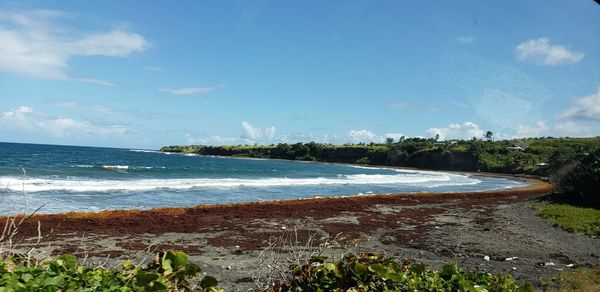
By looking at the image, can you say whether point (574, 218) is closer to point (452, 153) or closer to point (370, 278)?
point (370, 278)

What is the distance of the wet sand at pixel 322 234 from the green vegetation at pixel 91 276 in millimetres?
5146

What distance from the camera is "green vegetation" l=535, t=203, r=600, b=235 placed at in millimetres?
15791

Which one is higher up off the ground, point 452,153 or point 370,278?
point 452,153

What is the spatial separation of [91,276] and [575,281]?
8.50 meters

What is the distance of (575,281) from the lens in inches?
322

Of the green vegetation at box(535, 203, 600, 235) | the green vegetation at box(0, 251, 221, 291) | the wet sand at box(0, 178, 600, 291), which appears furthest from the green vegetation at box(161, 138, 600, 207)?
the green vegetation at box(0, 251, 221, 291)

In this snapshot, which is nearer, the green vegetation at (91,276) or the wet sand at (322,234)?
the green vegetation at (91,276)

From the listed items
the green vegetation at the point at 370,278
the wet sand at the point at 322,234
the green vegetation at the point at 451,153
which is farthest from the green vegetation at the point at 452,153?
the green vegetation at the point at 370,278

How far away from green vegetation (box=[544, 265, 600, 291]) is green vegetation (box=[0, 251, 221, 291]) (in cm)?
733

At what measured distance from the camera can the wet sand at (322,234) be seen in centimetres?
1108

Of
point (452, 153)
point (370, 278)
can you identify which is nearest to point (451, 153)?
point (452, 153)

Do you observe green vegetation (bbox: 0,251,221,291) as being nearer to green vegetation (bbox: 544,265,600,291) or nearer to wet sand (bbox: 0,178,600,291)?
wet sand (bbox: 0,178,600,291)

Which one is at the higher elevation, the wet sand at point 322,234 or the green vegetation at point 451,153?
the green vegetation at point 451,153

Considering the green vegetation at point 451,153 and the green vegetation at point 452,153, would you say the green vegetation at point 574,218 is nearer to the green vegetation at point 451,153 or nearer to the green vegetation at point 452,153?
the green vegetation at point 452,153
